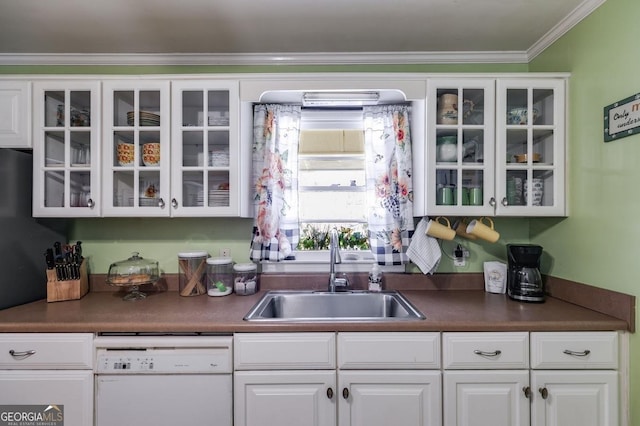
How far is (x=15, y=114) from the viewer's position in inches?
68.4

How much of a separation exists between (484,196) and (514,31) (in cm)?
96

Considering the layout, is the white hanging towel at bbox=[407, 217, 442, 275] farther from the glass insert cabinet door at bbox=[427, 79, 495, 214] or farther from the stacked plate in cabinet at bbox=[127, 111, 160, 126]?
the stacked plate in cabinet at bbox=[127, 111, 160, 126]

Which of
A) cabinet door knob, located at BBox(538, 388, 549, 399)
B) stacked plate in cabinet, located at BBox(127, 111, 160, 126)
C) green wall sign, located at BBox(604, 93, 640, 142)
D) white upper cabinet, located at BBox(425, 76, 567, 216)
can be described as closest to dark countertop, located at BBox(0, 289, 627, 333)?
cabinet door knob, located at BBox(538, 388, 549, 399)

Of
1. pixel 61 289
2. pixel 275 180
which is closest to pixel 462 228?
pixel 275 180

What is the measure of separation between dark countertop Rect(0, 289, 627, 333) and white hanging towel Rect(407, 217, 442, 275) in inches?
8.8

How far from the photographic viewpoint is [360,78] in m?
1.77

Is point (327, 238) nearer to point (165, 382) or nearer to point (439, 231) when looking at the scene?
point (439, 231)

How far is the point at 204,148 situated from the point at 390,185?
114 cm

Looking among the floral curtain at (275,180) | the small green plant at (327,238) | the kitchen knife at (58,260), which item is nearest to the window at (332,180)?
the small green plant at (327,238)

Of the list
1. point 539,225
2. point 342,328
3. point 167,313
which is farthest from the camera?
point 539,225

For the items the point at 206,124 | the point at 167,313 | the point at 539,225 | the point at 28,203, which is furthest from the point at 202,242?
the point at 539,225

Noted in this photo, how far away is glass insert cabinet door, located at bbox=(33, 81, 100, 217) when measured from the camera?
5.74ft

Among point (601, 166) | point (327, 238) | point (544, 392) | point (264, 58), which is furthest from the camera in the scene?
point (327, 238)

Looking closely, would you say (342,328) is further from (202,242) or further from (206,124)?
(206,124)
